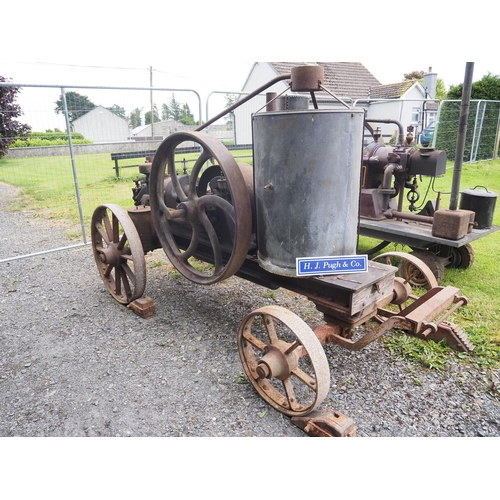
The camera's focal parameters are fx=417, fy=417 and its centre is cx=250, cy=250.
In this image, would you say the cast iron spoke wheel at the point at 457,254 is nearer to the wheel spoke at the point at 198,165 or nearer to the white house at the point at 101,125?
the wheel spoke at the point at 198,165

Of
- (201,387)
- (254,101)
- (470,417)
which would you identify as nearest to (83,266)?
(201,387)

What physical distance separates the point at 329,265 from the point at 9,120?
4.34m

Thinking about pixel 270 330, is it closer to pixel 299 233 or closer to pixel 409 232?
pixel 299 233

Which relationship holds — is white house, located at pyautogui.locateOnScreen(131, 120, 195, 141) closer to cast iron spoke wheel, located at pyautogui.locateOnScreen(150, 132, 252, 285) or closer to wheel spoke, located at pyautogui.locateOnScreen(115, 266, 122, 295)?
wheel spoke, located at pyautogui.locateOnScreen(115, 266, 122, 295)

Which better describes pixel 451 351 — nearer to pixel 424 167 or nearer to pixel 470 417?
pixel 470 417

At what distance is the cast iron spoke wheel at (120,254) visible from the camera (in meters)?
3.12

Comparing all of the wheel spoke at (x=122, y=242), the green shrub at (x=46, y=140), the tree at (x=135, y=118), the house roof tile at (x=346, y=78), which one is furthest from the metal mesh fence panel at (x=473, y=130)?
the wheel spoke at (x=122, y=242)

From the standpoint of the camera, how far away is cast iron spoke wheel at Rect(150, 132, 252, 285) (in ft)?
7.38

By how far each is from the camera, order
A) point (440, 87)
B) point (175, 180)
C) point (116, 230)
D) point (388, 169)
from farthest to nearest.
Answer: point (440, 87) → point (388, 169) → point (116, 230) → point (175, 180)

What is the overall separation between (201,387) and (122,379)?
50 centimetres

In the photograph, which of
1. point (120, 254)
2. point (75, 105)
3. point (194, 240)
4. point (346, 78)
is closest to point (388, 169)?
point (194, 240)

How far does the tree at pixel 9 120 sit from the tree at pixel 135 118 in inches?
52.0

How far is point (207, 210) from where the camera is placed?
8.91ft

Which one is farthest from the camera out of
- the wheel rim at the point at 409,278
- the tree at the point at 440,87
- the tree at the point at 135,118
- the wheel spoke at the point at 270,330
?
the tree at the point at 440,87
